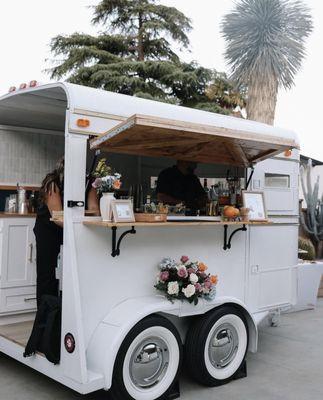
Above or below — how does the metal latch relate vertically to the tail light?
below

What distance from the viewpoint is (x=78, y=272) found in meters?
3.83

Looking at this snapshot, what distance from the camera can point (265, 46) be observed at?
18781mm

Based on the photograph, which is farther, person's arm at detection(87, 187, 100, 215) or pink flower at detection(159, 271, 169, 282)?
pink flower at detection(159, 271, 169, 282)

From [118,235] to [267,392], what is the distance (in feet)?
6.03

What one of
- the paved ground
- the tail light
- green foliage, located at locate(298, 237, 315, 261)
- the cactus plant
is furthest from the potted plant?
the cactus plant

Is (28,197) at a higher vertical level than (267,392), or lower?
higher

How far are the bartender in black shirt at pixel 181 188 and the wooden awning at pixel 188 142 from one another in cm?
25

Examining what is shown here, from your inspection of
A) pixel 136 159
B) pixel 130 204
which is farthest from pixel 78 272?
pixel 136 159

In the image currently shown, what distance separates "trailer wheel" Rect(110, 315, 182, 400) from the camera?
3.77 meters

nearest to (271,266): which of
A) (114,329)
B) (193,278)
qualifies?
(193,278)

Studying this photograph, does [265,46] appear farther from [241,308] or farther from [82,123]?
[82,123]

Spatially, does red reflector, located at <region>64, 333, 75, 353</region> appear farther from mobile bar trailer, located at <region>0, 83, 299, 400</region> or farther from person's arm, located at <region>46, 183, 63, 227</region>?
person's arm, located at <region>46, 183, 63, 227</region>

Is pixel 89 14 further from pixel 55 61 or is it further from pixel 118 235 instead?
pixel 118 235

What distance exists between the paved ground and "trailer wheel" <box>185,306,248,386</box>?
12 cm
